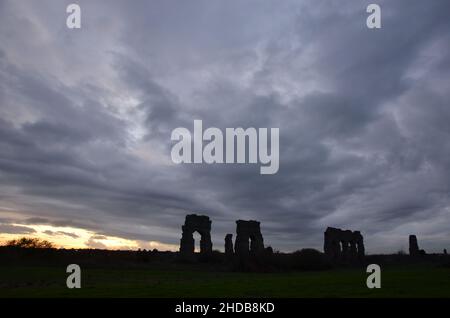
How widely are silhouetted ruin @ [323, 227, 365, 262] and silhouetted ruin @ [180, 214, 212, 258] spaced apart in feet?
47.7

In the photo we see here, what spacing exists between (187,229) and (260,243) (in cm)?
851

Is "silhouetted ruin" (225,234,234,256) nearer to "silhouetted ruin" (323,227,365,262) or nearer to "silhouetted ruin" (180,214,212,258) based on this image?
"silhouetted ruin" (180,214,212,258)

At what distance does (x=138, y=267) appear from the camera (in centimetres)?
3591

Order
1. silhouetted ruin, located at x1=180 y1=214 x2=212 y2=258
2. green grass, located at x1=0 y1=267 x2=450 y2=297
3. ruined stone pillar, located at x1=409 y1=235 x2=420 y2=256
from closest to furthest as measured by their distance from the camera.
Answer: green grass, located at x1=0 y1=267 x2=450 y2=297 < silhouetted ruin, located at x1=180 y1=214 x2=212 y2=258 < ruined stone pillar, located at x1=409 y1=235 x2=420 y2=256

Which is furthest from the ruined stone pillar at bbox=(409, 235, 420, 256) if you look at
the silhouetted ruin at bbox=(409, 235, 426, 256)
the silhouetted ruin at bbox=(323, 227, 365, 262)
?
the silhouetted ruin at bbox=(323, 227, 365, 262)

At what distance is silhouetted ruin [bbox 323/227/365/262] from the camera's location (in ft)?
178

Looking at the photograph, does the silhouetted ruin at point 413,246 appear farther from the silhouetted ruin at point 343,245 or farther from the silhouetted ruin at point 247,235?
the silhouetted ruin at point 247,235

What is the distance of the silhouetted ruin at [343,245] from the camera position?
5416 cm

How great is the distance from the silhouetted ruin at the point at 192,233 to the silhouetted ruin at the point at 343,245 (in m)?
14.5

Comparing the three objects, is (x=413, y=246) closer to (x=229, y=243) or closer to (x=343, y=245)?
(x=343, y=245)

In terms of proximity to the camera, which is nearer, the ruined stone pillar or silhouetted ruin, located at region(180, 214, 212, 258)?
silhouetted ruin, located at region(180, 214, 212, 258)
